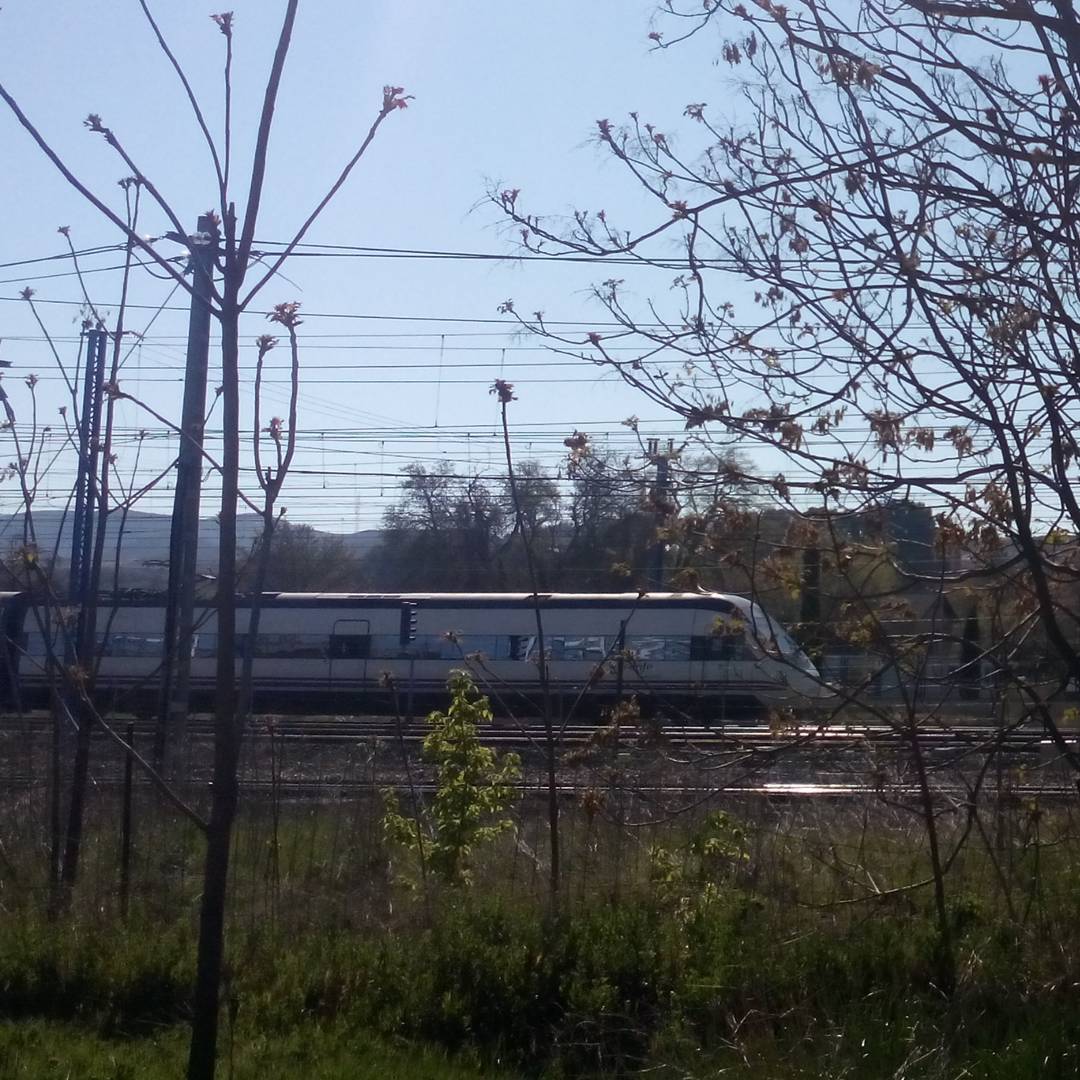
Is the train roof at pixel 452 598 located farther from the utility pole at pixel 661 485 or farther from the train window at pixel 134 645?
the utility pole at pixel 661 485

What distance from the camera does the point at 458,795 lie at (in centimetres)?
837

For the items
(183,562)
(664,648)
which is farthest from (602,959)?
(664,648)

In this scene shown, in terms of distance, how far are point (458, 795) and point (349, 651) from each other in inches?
742

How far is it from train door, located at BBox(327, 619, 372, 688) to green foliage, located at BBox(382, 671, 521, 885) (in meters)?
18.1

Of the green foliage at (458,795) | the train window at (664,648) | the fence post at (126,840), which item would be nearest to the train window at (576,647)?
the train window at (664,648)

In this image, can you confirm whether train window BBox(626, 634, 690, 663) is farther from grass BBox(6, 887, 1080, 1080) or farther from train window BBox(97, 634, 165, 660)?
grass BBox(6, 887, 1080, 1080)

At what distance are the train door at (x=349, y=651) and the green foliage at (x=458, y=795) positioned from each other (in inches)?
711

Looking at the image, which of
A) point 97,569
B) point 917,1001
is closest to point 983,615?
point 917,1001

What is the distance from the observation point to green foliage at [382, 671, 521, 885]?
27.3ft

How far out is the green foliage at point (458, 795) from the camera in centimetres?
831

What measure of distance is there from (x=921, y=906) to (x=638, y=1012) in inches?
73.7

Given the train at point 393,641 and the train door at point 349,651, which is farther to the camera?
the train door at point 349,651

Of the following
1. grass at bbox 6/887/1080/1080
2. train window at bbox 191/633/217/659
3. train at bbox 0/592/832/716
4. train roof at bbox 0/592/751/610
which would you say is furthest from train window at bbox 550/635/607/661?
grass at bbox 6/887/1080/1080

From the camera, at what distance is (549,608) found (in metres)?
26.0
